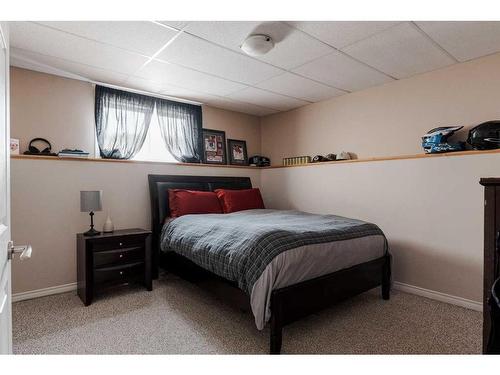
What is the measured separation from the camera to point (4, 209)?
104 centimetres

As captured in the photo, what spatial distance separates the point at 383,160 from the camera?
310 cm

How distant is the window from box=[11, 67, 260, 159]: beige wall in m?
0.64

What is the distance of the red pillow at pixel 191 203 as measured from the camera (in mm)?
3271

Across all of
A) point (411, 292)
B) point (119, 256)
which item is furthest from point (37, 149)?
point (411, 292)

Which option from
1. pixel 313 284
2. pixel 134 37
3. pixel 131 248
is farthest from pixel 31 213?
→ pixel 313 284

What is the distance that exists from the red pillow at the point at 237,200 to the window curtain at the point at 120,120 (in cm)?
122

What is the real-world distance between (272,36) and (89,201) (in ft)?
7.22

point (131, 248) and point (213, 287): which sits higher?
point (131, 248)

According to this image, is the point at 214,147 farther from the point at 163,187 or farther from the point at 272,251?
the point at 272,251

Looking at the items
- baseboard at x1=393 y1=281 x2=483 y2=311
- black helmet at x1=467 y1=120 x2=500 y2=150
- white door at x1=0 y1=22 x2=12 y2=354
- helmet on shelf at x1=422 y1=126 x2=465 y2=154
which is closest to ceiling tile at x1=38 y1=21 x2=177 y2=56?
white door at x1=0 y1=22 x2=12 y2=354

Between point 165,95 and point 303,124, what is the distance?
6.47 feet

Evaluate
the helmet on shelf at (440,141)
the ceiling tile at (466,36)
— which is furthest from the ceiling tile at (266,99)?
the ceiling tile at (466,36)

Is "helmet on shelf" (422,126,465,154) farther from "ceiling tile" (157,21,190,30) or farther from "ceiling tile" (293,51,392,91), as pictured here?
"ceiling tile" (157,21,190,30)
